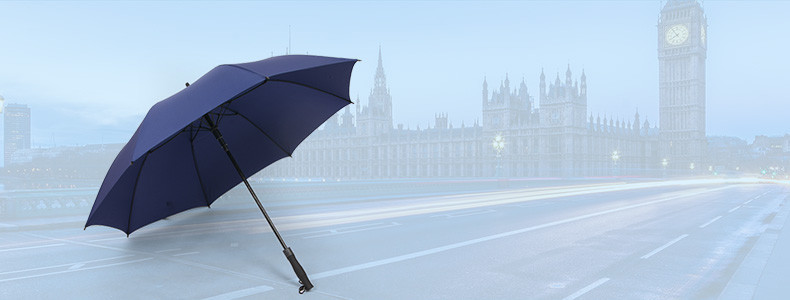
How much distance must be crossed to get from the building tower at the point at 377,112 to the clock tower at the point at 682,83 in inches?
2227

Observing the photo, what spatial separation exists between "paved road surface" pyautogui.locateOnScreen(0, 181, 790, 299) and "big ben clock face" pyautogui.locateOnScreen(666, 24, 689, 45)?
10720 centimetres

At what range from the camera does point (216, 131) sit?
20.7ft

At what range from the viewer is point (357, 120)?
A: 321 feet

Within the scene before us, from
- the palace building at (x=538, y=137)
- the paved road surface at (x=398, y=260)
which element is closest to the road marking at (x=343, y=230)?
the paved road surface at (x=398, y=260)

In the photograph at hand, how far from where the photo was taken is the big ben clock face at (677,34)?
349ft

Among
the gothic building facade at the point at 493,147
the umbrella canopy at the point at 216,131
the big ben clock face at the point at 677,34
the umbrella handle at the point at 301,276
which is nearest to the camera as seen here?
the umbrella canopy at the point at 216,131

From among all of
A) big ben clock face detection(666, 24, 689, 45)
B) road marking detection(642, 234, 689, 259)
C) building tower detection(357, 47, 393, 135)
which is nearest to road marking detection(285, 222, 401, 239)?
road marking detection(642, 234, 689, 259)

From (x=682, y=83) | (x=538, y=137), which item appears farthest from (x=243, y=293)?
(x=682, y=83)

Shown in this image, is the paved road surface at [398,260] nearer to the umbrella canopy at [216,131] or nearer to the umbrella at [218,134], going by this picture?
the umbrella at [218,134]

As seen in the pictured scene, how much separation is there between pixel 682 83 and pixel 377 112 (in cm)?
6507

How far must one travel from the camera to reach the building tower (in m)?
95.7

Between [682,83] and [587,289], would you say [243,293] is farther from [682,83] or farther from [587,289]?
[682,83]

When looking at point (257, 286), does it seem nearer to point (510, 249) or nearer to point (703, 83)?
point (510, 249)

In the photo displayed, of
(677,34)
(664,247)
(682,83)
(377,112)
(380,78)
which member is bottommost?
(664,247)
